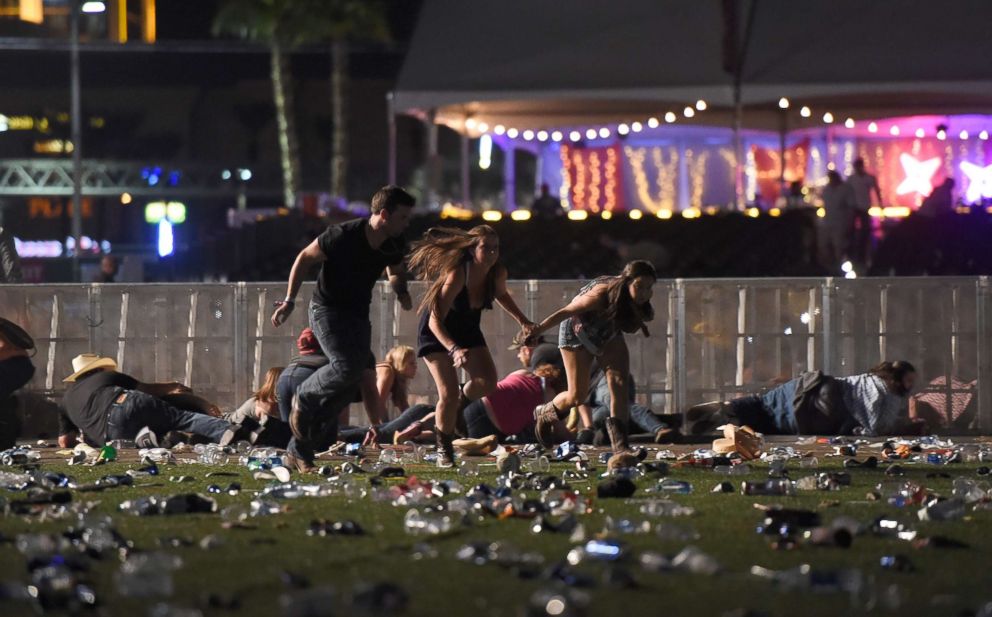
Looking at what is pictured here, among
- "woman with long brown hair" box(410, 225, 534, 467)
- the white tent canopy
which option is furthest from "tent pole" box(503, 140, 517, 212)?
"woman with long brown hair" box(410, 225, 534, 467)

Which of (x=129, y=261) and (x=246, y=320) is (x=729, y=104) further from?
(x=246, y=320)

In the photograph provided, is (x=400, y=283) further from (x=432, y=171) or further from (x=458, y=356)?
(x=432, y=171)

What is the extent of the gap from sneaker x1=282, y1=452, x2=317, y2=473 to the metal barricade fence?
169 inches

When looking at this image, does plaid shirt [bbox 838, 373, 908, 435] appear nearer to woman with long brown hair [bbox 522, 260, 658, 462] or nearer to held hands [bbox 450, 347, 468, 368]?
woman with long brown hair [bbox 522, 260, 658, 462]

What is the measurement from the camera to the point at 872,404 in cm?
1494

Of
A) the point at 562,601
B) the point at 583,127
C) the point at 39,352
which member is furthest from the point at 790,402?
the point at 583,127

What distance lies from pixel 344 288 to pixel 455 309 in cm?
108

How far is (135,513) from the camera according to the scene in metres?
8.88

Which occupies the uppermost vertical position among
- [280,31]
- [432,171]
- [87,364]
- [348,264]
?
[280,31]

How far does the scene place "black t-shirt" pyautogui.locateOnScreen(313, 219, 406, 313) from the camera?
1120 cm

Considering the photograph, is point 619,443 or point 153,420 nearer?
point 619,443

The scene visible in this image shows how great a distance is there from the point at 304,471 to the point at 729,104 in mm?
17357

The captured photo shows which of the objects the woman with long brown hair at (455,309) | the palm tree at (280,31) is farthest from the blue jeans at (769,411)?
the palm tree at (280,31)

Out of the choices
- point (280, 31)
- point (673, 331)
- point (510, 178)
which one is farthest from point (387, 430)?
point (280, 31)
